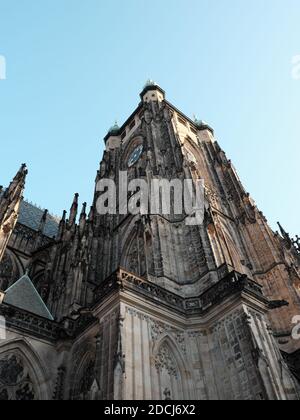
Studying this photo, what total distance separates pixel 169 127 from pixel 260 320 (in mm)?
15758

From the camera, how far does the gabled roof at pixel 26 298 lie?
46.9 feet

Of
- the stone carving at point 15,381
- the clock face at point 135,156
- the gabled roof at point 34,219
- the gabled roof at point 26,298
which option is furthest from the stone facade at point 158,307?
the gabled roof at point 34,219

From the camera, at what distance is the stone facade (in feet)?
30.4

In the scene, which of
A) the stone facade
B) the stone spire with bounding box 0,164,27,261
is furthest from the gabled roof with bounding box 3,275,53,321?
the stone spire with bounding box 0,164,27,261

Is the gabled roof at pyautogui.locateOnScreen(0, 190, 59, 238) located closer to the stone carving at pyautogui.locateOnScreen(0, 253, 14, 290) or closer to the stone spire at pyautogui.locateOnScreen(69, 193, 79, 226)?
the stone spire at pyautogui.locateOnScreen(69, 193, 79, 226)

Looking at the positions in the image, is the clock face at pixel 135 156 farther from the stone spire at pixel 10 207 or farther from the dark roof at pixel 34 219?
the stone spire at pixel 10 207

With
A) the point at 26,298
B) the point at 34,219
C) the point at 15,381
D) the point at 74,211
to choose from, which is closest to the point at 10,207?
the point at 26,298

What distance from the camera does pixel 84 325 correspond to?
40.6 feet

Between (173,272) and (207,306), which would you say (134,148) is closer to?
(173,272)

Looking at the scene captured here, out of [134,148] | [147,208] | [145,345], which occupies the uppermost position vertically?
[134,148]

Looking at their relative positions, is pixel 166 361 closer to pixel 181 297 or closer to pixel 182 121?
pixel 181 297

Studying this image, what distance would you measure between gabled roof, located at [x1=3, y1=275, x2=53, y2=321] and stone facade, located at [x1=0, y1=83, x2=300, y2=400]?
1.83 ft

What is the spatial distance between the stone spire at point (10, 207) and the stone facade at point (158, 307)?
0.18 ft
